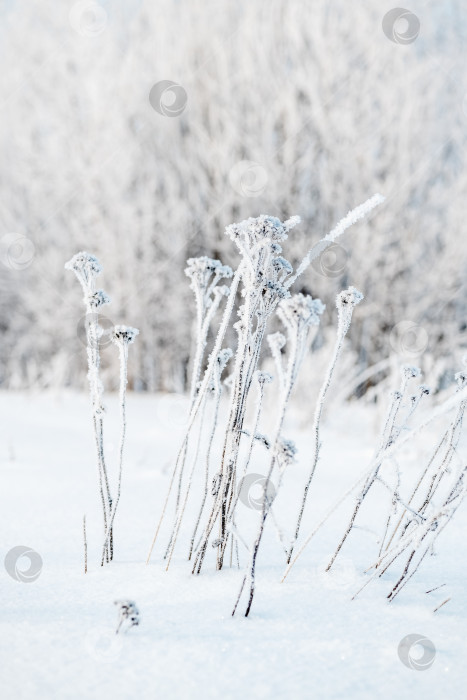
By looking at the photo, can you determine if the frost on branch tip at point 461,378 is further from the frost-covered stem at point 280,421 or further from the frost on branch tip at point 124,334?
the frost on branch tip at point 124,334

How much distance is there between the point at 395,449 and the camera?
2.80 feet

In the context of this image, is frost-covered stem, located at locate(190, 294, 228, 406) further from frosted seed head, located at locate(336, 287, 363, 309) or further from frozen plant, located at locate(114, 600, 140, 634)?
frozen plant, located at locate(114, 600, 140, 634)

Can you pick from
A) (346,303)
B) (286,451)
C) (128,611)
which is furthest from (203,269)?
(128,611)

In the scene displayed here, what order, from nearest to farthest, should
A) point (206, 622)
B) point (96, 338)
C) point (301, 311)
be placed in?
point (301, 311) → point (206, 622) → point (96, 338)

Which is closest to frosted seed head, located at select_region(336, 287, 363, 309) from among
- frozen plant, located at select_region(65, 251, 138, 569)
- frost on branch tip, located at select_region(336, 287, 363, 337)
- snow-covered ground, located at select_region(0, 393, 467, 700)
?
frost on branch tip, located at select_region(336, 287, 363, 337)

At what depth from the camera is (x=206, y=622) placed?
92cm

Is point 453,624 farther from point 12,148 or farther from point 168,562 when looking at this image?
point 12,148

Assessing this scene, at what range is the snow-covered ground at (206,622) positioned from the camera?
774 millimetres

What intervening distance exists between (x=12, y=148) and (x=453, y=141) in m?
6.69

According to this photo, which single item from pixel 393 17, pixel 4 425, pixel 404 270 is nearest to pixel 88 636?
pixel 4 425

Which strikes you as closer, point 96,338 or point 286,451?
point 286,451

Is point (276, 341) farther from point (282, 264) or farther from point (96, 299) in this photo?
point (96, 299)

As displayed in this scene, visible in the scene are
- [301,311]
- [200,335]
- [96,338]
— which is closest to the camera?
[301,311]

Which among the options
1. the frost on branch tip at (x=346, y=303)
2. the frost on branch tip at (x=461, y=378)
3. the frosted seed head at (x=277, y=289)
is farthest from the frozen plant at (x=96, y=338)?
the frost on branch tip at (x=461, y=378)
